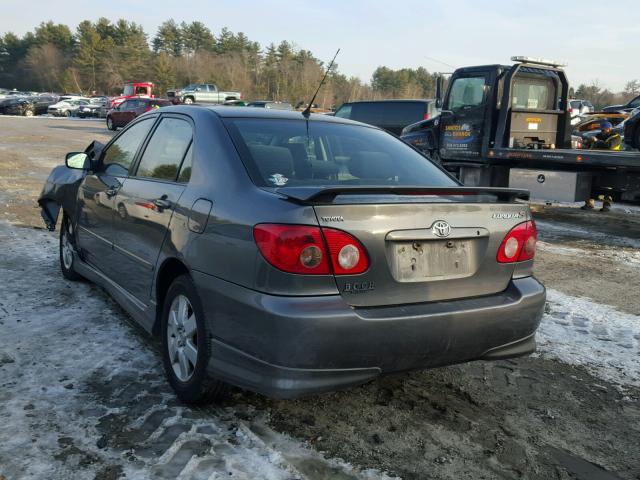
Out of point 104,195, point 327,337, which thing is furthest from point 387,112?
point 327,337

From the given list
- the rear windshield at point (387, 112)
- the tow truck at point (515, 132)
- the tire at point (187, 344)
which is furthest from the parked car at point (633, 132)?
the tire at point (187, 344)

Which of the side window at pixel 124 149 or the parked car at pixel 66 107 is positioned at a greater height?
the parked car at pixel 66 107

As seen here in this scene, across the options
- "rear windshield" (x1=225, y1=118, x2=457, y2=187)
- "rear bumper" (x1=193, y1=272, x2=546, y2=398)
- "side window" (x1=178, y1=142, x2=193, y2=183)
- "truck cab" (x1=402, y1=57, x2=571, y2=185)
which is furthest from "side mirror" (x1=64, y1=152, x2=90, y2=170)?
"truck cab" (x1=402, y1=57, x2=571, y2=185)

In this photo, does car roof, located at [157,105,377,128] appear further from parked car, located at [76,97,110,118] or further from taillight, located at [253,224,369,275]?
parked car, located at [76,97,110,118]

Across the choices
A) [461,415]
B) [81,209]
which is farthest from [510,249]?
[81,209]

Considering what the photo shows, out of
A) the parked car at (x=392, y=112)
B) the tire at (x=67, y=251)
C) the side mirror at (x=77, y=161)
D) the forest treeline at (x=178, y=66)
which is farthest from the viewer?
the forest treeline at (x=178, y=66)

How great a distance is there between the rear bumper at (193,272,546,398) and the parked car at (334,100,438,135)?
15.6m

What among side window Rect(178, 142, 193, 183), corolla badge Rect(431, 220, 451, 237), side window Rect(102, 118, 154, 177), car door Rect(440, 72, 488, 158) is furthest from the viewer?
car door Rect(440, 72, 488, 158)

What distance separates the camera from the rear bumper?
2631 mm

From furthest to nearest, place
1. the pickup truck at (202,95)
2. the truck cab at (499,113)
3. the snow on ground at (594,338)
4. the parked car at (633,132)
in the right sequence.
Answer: the pickup truck at (202,95)
the parked car at (633,132)
the truck cab at (499,113)
the snow on ground at (594,338)

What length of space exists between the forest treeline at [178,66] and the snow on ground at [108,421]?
5938cm

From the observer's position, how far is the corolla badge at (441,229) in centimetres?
289

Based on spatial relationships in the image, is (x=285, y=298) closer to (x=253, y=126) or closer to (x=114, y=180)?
(x=253, y=126)

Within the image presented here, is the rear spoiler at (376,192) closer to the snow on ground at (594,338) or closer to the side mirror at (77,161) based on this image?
the snow on ground at (594,338)
